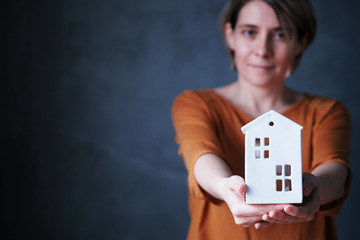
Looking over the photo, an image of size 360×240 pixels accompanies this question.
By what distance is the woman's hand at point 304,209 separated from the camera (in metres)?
0.75

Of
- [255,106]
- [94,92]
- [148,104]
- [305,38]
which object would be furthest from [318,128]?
[94,92]

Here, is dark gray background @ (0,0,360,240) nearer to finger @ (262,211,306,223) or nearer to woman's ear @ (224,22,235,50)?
woman's ear @ (224,22,235,50)

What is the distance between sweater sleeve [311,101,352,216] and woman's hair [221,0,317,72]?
22 cm

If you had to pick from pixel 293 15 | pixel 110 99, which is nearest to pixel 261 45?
pixel 293 15

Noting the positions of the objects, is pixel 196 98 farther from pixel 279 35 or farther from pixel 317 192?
pixel 317 192

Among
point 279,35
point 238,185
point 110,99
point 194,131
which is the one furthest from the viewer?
point 110,99

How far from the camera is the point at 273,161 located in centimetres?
77

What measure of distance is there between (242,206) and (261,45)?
537 millimetres

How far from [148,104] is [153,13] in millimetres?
347

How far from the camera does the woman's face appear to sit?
1.17 m

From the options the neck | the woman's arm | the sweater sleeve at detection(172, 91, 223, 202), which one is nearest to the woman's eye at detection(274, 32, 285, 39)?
the neck

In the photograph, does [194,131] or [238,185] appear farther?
[194,131]

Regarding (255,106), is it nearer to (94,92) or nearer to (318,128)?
(318,128)

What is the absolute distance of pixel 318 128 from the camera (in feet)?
3.83
